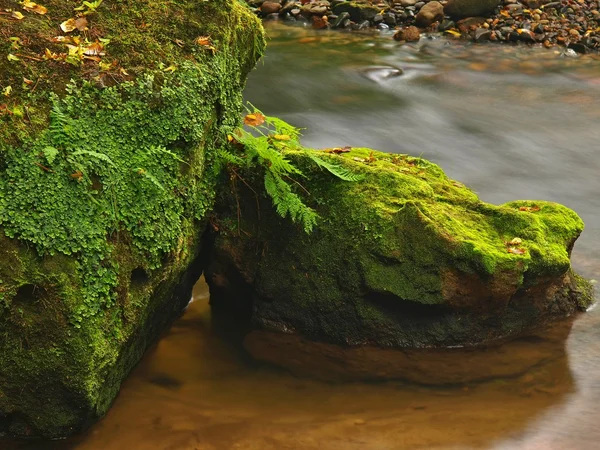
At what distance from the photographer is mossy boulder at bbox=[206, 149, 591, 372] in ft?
18.6

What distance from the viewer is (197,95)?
541 cm

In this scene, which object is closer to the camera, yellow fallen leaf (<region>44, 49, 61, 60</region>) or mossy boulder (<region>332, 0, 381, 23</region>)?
yellow fallen leaf (<region>44, 49, 61, 60</region>)

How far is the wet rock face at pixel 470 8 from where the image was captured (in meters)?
16.7

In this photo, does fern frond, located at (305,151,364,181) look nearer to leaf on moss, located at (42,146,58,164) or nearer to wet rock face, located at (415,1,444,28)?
leaf on moss, located at (42,146,58,164)

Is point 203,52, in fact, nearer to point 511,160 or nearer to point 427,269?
point 427,269

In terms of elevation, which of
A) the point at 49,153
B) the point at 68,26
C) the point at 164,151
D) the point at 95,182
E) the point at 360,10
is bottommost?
the point at 360,10

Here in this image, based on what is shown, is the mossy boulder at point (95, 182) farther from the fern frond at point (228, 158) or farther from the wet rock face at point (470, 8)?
the wet rock face at point (470, 8)

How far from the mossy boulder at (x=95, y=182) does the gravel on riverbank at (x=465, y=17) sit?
11370mm

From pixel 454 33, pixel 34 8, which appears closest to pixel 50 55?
pixel 34 8

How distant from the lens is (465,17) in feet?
55.3

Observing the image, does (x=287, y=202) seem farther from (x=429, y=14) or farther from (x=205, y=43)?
(x=429, y=14)

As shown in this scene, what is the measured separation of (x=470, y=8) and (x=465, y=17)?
22cm

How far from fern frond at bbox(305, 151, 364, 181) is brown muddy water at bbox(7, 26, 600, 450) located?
1.53 m

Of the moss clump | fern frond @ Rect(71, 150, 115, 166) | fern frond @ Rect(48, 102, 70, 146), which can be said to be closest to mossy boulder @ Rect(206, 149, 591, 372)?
the moss clump
